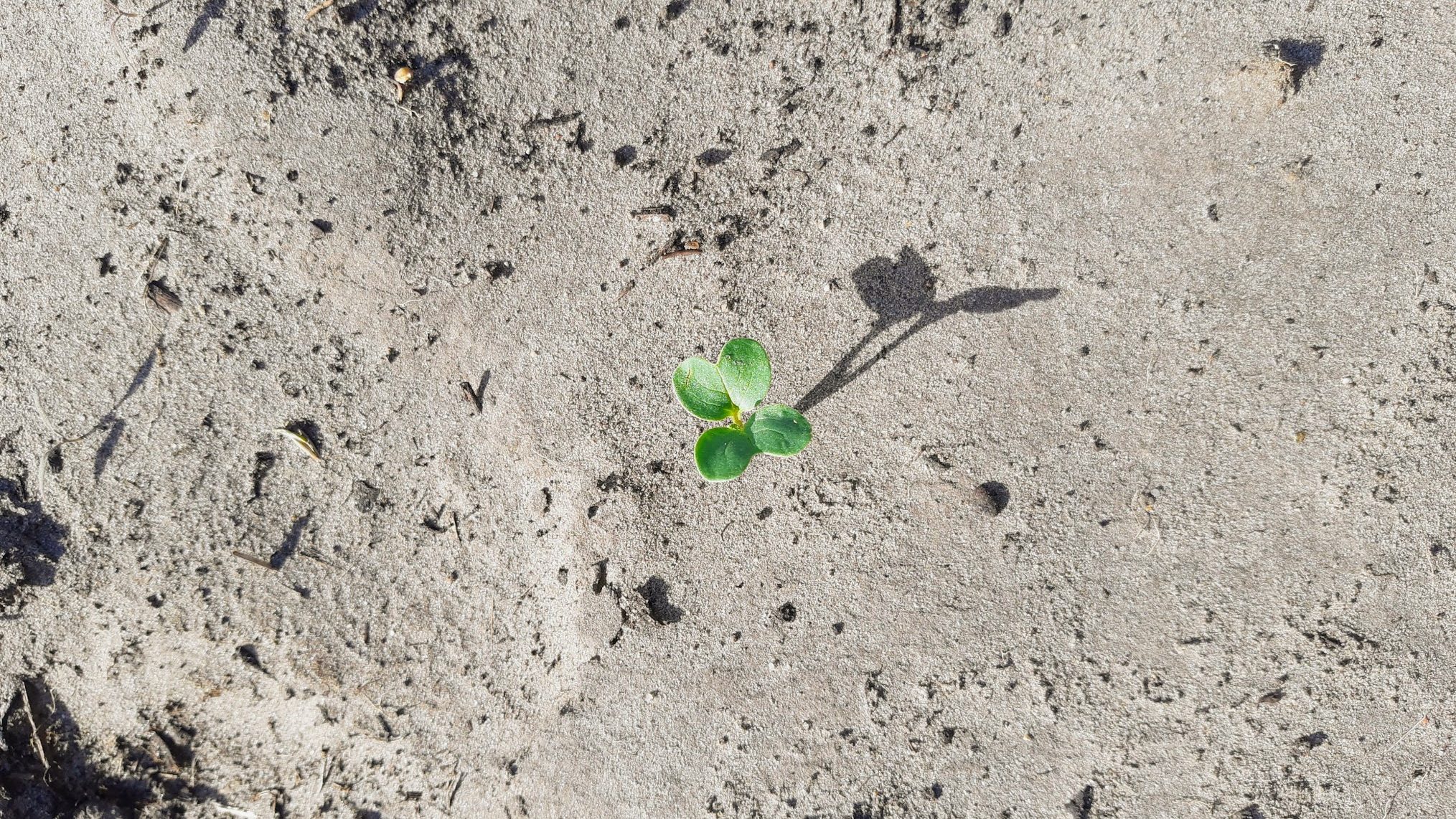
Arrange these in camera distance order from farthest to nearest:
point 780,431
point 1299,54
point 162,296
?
point 162,296, point 1299,54, point 780,431

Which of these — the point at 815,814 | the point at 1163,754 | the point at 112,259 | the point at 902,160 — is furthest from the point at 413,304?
the point at 1163,754

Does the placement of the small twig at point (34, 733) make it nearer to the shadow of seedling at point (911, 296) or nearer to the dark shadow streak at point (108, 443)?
the dark shadow streak at point (108, 443)

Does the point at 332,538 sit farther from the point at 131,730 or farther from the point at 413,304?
the point at 131,730

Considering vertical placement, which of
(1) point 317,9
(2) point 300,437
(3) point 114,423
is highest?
(1) point 317,9

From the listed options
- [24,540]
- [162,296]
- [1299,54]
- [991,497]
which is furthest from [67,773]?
[1299,54]

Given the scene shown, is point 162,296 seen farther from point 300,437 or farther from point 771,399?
point 771,399

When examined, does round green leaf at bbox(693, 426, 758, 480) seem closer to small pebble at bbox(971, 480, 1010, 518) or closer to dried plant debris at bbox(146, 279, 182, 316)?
small pebble at bbox(971, 480, 1010, 518)
